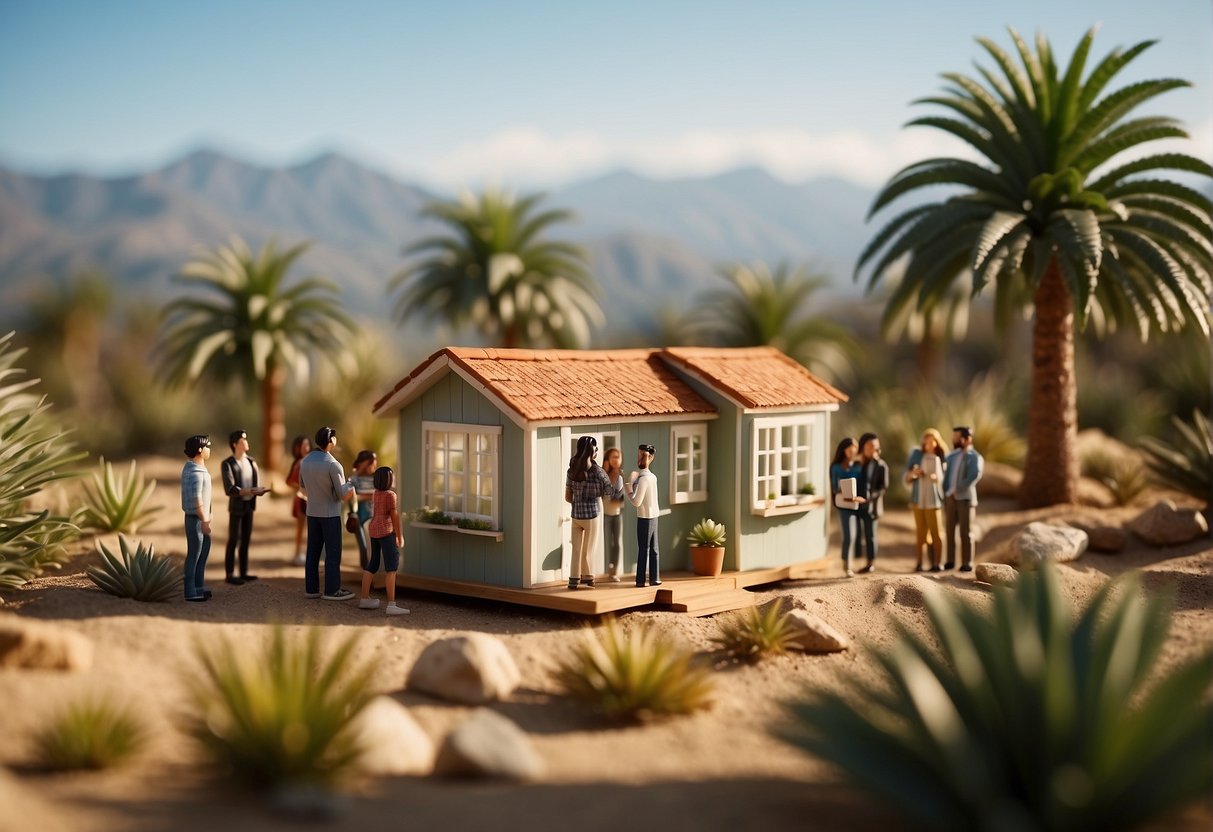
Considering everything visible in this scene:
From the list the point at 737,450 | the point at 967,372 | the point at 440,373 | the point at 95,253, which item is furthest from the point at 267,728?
the point at 95,253

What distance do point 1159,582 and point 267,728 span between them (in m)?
10.8

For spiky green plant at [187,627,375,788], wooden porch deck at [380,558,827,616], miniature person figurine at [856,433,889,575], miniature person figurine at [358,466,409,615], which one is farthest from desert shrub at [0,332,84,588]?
miniature person figurine at [856,433,889,575]

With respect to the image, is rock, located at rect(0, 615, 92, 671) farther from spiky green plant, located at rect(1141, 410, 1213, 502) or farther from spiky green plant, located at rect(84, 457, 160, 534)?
spiky green plant, located at rect(1141, 410, 1213, 502)

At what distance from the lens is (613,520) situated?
12219 mm

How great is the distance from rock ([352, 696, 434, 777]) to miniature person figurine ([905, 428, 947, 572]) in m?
7.97

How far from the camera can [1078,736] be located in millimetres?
6281

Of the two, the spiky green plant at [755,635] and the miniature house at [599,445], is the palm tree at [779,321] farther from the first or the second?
the spiky green plant at [755,635]

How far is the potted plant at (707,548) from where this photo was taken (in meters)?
12.9

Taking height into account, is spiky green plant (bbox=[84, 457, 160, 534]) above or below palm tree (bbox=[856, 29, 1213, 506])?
below

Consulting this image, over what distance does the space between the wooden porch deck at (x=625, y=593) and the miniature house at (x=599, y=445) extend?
0.21m

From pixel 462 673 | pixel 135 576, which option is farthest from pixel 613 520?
pixel 135 576

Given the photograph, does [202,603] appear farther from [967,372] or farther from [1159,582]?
[967,372]

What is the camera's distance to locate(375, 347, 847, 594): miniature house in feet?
39.2

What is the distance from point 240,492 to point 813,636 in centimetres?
663
